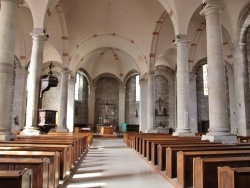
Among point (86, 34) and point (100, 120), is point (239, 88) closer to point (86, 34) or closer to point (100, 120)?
point (86, 34)

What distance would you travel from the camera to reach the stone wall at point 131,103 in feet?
94.1

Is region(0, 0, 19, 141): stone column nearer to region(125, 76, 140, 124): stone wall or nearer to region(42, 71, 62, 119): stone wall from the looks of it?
region(42, 71, 62, 119): stone wall

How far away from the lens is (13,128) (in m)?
17.3

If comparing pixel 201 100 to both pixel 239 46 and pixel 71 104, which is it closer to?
pixel 239 46

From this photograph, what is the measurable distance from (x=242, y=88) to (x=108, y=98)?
1861cm

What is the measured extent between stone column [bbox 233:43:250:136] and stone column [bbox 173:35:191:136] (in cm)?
438

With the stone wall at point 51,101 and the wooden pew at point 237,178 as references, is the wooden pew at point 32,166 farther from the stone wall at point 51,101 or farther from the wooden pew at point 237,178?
the stone wall at point 51,101

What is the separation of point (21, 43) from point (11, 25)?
11893mm

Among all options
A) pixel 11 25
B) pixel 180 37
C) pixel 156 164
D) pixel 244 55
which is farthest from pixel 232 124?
pixel 11 25

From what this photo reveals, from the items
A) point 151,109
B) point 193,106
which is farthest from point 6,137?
point 193,106

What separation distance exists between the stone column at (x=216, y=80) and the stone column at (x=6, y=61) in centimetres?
684

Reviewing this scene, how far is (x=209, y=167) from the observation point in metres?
3.63

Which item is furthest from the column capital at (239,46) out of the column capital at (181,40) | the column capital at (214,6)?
the column capital at (214,6)

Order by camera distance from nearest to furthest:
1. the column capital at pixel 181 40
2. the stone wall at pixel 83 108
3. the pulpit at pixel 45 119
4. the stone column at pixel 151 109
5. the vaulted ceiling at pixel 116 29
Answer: the pulpit at pixel 45 119 < the column capital at pixel 181 40 < the vaulted ceiling at pixel 116 29 < the stone column at pixel 151 109 < the stone wall at pixel 83 108
